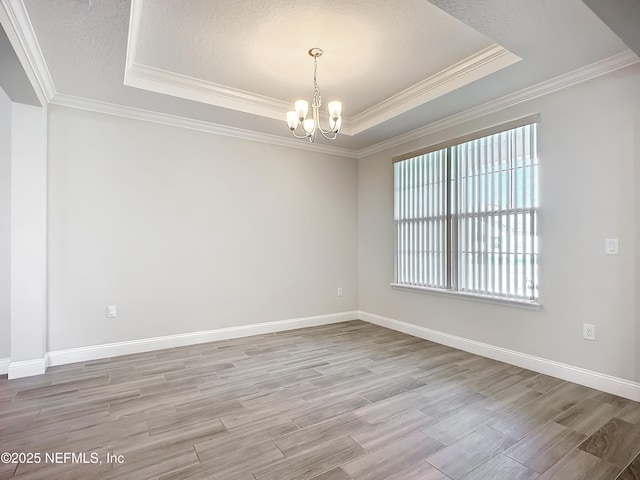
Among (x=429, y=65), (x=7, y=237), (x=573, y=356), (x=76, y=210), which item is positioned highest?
(x=429, y=65)

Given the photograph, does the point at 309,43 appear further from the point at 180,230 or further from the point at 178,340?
the point at 178,340

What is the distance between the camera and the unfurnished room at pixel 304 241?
208cm

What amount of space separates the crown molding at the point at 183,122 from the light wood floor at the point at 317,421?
2640mm

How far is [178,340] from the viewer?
3.91 meters

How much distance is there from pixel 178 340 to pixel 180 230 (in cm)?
130

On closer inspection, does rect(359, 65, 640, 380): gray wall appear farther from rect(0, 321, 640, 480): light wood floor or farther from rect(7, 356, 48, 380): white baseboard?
rect(7, 356, 48, 380): white baseboard

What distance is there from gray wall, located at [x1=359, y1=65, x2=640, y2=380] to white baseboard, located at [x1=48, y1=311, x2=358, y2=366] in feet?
7.51

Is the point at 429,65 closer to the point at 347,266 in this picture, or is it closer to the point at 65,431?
the point at 347,266

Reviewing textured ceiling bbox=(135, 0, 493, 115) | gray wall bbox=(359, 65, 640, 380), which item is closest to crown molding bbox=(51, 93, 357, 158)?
textured ceiling bbox=(135, 0, 493, 115)

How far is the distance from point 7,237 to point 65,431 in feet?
6.71

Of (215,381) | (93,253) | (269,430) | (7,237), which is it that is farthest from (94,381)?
(269,430)

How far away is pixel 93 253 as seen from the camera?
3.52 m

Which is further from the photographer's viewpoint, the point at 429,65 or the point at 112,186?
the point at 112,186

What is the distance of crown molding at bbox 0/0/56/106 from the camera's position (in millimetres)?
2033
